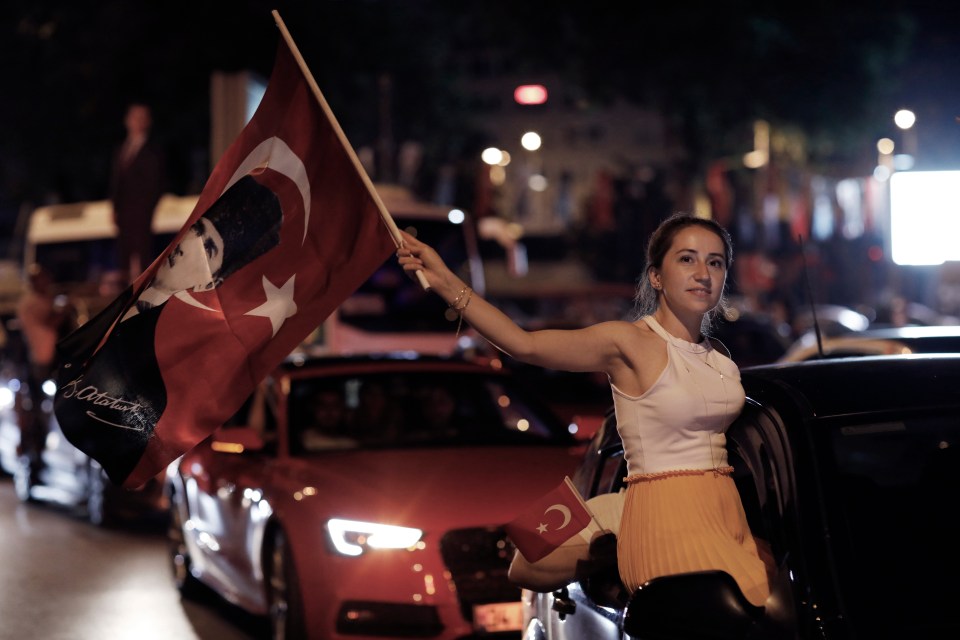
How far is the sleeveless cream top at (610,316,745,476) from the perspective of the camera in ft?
13.8

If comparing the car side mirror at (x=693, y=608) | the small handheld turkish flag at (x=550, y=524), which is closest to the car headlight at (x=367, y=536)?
the small handheld turkish flag at (x=550, y=524)

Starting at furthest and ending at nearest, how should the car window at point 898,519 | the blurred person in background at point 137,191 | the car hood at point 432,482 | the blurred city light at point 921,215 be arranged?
the blurred person in background at point 137,191
the blurred city light at point 921,215
the car hood at point 432,482
the car window at point 898,519

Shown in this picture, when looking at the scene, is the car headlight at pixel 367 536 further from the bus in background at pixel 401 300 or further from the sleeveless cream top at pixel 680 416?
the bus in background at pixel 401 300

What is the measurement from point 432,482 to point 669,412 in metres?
4.33

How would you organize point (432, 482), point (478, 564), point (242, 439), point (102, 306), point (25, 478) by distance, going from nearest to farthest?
point (478, 564) < point (432, 482) < point (242, 439) < point (102, 306) < point (25, 478)

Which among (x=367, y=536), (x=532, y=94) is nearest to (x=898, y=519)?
(x=367, y=536)

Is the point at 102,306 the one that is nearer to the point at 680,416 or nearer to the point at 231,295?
the point at 231,295

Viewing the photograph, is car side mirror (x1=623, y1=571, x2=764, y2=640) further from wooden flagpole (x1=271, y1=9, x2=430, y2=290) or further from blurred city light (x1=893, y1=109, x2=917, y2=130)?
blurred city light (x1=893, y1=109, x2=917, y2=130)

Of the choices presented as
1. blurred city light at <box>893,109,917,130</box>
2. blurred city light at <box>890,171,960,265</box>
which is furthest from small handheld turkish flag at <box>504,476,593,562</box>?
blurred city light at <box>890,171,960,265</box>

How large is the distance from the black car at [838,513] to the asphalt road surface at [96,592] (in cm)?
564

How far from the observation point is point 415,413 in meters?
9.90

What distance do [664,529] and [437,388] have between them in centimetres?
593

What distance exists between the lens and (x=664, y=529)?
415cm

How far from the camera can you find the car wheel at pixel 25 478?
17.4m
